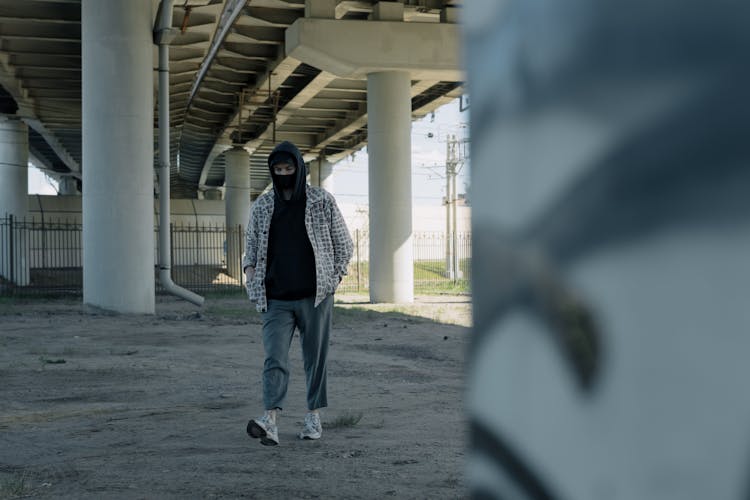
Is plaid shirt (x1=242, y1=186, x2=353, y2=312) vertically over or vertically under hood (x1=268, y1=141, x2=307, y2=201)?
under

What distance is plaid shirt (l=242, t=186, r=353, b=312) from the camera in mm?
5898

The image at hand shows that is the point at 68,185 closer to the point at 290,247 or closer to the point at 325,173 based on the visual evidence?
the point at 325,173

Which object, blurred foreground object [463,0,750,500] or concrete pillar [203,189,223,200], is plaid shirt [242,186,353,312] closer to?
blurred foreground object [463,0,750,500]

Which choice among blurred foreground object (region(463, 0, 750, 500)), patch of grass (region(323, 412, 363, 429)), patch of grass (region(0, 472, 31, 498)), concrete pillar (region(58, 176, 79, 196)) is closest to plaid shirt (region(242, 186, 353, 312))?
patch of grass (region(323, 412, 363, 429))

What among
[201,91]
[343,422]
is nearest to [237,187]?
[201,91]

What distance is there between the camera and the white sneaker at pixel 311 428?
6.16 meters

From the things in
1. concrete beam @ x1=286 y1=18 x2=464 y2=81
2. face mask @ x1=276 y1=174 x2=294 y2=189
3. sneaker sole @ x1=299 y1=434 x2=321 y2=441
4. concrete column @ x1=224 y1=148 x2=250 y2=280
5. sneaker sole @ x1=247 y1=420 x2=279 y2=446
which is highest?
concrete beam @ x1=286 y1=18 x2=464 y2=81

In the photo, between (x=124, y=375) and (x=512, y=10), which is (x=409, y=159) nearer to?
(x=124, y=375)

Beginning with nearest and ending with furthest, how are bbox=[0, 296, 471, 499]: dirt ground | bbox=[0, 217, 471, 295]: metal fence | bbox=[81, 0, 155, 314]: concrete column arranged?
bbox=[0, 296, 471, 499]: dirt ground, bbox=[81, 0, 155, 314]: concrete column, bbox=[0, 217, 471, 295]: metal fence

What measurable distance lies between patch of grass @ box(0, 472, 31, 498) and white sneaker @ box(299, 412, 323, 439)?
1.73 metres

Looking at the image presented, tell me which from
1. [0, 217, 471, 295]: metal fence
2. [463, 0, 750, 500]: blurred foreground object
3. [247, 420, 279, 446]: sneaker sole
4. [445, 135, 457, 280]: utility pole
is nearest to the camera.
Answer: [463, 0, 750, 500]: blurred foreground object

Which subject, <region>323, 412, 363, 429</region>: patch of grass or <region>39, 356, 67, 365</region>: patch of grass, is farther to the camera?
<region>39, 356, 67, 365</region>: patch of grass

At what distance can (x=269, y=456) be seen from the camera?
18.8 ft

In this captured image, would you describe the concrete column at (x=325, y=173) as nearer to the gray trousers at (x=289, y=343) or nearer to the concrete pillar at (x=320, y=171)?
the concrete pillar at (x=320, y=171)
